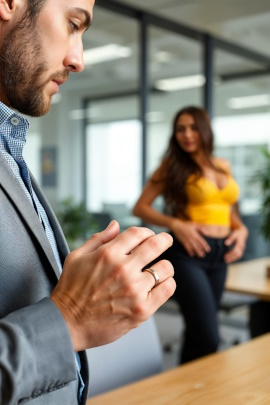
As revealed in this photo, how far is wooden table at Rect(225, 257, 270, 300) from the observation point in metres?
2.68

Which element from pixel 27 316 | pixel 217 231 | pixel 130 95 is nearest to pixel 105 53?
pixel 130 95

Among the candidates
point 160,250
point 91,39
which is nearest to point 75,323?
point 160,250

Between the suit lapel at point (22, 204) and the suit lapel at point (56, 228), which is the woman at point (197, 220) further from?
the suit lapel at point (22, 204)

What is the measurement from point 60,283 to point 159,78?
15.6 ft

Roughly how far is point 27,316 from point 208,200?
229 centimetres

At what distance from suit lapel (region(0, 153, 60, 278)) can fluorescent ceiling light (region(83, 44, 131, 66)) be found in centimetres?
404

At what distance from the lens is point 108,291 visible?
71cm

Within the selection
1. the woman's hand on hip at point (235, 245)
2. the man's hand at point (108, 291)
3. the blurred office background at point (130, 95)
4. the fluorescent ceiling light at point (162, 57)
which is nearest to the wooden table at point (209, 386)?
the man's hand at point (108, 291)

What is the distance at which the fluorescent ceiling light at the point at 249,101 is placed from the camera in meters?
6.17

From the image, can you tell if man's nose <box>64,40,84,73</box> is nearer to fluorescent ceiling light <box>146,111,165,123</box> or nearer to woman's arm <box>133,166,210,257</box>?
woman's arm <box>133,166,210,257</box>

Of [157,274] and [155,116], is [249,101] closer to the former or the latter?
[155,116]

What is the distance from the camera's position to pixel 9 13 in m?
0.80

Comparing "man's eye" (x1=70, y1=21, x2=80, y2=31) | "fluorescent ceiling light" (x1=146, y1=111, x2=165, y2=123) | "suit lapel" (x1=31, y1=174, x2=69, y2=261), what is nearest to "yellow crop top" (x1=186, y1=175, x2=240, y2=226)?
"suit lapel" (x1=31, y1=174, x2=69, y2=261)

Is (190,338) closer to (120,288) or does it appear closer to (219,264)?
(219,264)
